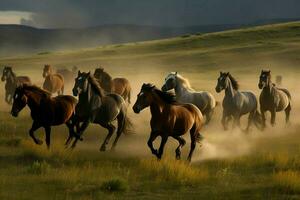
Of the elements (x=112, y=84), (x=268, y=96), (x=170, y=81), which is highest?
(x=112, y=84)

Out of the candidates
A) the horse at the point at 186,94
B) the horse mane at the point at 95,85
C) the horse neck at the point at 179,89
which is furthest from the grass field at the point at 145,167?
the horse neck at the point at 179,89

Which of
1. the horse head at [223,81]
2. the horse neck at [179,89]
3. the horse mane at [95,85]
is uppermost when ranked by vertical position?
the horse head at [223,81]

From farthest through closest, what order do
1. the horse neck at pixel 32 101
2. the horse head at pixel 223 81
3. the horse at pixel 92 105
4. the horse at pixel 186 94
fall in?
the horse head at pixel 223 81
the horse at pixel 186 94
the horse at pixel 92 105
the horse neck at pixel 32 101

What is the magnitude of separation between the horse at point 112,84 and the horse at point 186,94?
3.93m

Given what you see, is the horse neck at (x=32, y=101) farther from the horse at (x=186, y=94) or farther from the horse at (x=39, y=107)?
the horse at (x=186, y=94)

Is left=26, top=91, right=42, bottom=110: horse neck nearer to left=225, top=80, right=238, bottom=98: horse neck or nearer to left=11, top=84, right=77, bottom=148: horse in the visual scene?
left=11, top=84, right=77, bottom=148: horse

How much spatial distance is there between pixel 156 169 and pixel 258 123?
1081cm

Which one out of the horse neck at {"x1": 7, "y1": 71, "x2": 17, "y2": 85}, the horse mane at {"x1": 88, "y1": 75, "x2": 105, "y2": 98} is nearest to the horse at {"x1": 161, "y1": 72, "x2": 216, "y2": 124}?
the horse mane at {"x1": 88, "y1": 75, "x2": 105, "y2": 98}

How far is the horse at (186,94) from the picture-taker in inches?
779

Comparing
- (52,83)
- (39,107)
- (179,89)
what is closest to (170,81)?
(179,89)

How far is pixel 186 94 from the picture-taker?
2053cm

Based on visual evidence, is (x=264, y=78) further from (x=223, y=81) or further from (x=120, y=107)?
(x=120, y=107)

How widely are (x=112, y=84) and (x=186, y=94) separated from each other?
13.8 ft

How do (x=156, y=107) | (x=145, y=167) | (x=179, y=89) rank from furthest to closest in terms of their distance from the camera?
(x=179, y=89), (x=156, y=107), (x=145, y=167)
